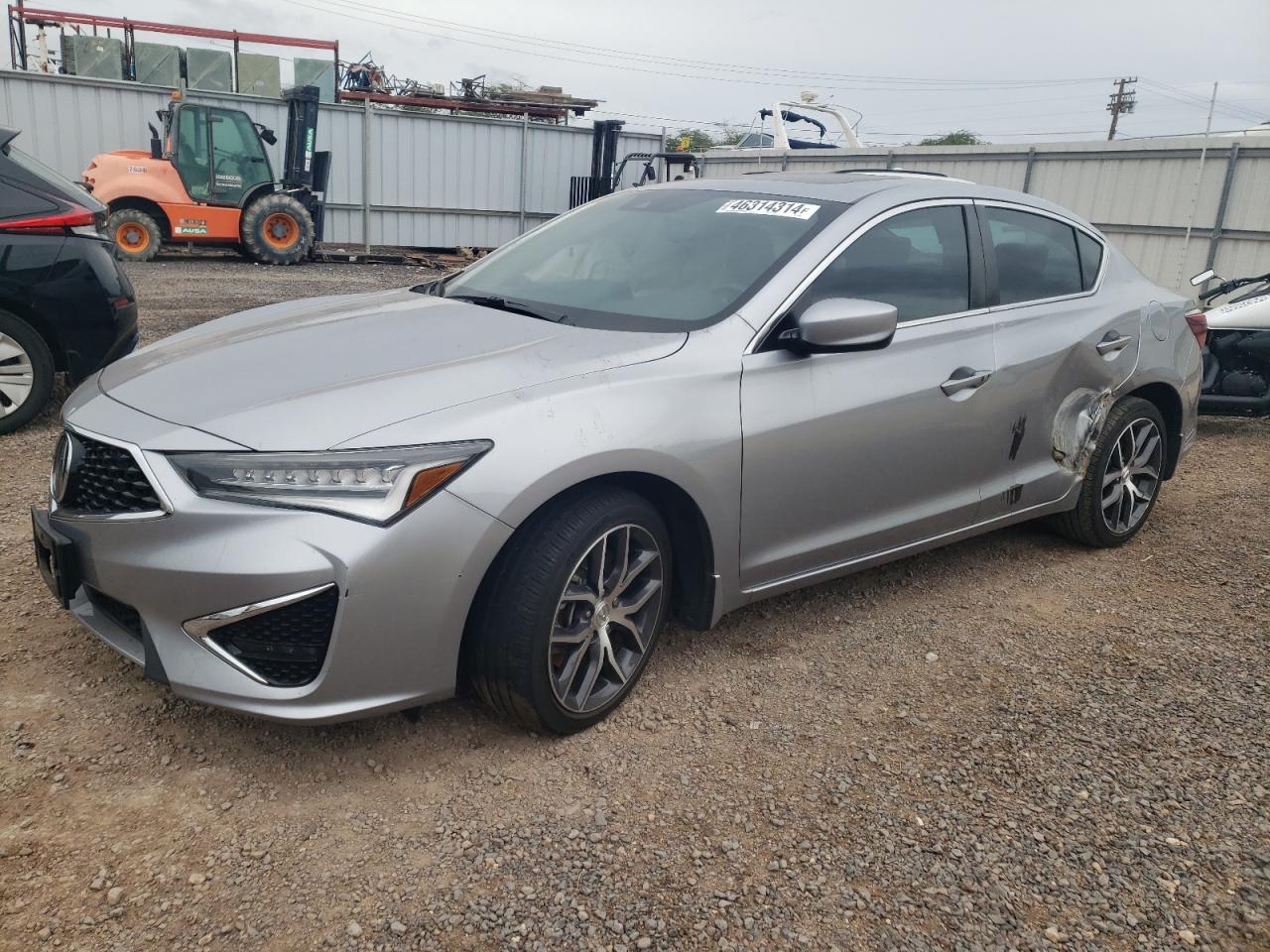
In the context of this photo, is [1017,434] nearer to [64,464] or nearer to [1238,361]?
[64,464]

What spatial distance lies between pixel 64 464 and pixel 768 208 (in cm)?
242

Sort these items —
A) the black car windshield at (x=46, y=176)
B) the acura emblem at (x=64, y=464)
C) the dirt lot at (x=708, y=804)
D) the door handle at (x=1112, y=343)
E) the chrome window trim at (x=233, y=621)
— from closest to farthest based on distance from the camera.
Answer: the dirt lot at (x=708, y=804)
the chrome window trim at (x=233, y=621)
the acura emblem at (x=64, y=464)
the door handle at (x=1112, y=343)
the black car windshield at (x=46, y=176)

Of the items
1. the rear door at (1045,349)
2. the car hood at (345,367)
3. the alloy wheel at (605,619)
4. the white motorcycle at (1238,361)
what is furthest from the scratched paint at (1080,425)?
the white motorcycle at (1238,361)

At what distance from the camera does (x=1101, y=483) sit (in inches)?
179

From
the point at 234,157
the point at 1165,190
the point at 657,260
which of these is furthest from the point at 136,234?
the point at 657,260

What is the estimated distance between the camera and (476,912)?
227 cm

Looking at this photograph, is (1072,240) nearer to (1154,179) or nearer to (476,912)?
(476,912)

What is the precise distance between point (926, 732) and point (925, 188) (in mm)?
2056

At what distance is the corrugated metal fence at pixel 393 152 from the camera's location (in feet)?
56.6

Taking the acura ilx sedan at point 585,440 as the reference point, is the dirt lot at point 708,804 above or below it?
below

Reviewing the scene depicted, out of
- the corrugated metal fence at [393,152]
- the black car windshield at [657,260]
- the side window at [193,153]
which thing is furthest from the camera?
the corrugated metal fence at [393,152]

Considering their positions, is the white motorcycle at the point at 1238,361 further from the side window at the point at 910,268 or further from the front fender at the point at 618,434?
the front fender at the point at 618,434

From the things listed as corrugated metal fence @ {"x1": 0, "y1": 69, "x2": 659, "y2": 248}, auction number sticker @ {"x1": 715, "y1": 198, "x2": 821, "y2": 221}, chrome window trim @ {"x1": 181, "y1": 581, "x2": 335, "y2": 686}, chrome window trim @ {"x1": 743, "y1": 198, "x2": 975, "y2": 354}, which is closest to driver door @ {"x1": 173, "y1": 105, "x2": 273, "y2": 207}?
corrugated metal fence @ {"x1": 0, "y1": 69, "x2": 659, "y2": 248}

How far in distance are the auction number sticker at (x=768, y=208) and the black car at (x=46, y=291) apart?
365 centimetres
